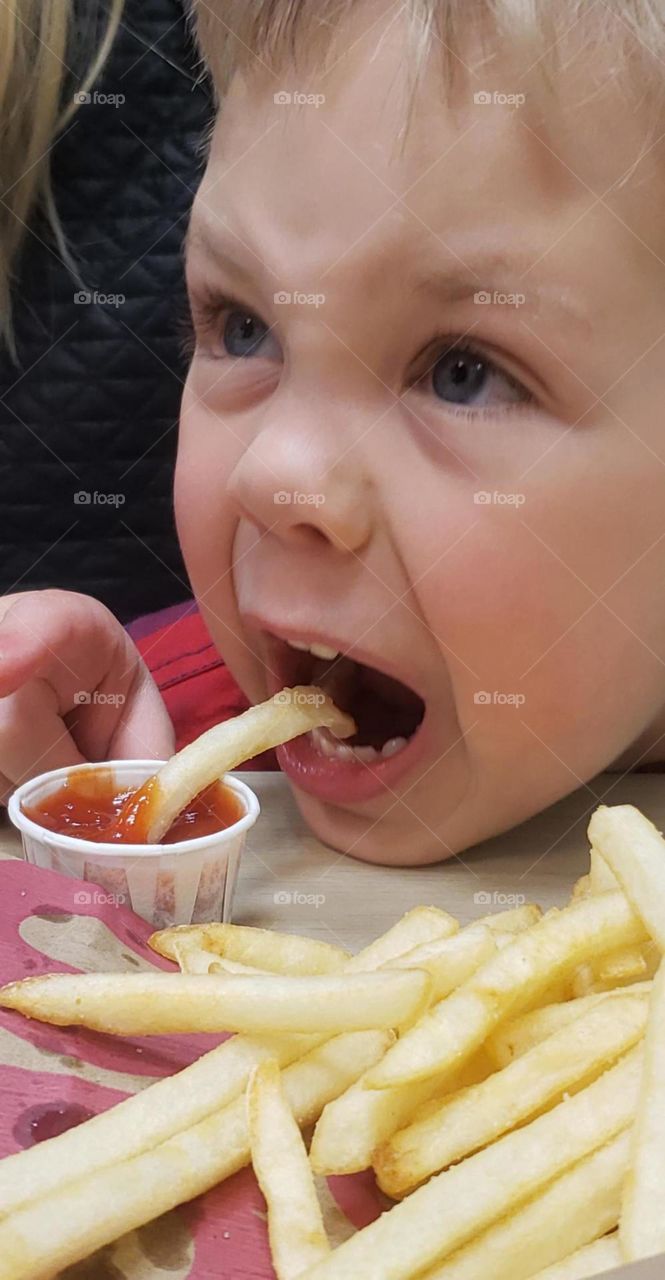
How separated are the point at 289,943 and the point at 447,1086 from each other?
192mm

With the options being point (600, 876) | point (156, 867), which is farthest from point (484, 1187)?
point (156, 867)

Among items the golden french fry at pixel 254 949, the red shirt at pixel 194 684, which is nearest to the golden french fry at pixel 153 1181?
the golden french fry at pixel 254 949

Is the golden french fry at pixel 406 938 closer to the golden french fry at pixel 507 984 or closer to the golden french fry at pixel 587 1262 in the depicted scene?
the golden french fry at pixel 507 984

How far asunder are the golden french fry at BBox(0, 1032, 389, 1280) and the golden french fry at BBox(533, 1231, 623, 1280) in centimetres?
21

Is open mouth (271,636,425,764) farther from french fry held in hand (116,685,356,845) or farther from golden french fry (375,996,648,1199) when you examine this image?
golden french fry (375,996,648,1199)

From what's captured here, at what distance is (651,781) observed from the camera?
5.94 feet

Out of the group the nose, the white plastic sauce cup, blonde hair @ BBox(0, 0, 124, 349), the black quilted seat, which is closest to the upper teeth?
the nose

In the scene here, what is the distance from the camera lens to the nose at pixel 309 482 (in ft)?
4.24

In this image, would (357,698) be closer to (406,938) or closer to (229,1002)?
(406,938)

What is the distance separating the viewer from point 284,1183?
2.41 feet

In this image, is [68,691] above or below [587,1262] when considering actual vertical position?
below

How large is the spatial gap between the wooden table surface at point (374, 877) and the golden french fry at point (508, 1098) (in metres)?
0.48

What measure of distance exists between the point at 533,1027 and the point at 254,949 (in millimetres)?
244

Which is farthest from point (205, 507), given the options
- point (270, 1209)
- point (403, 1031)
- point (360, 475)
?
point (270, 1209)
